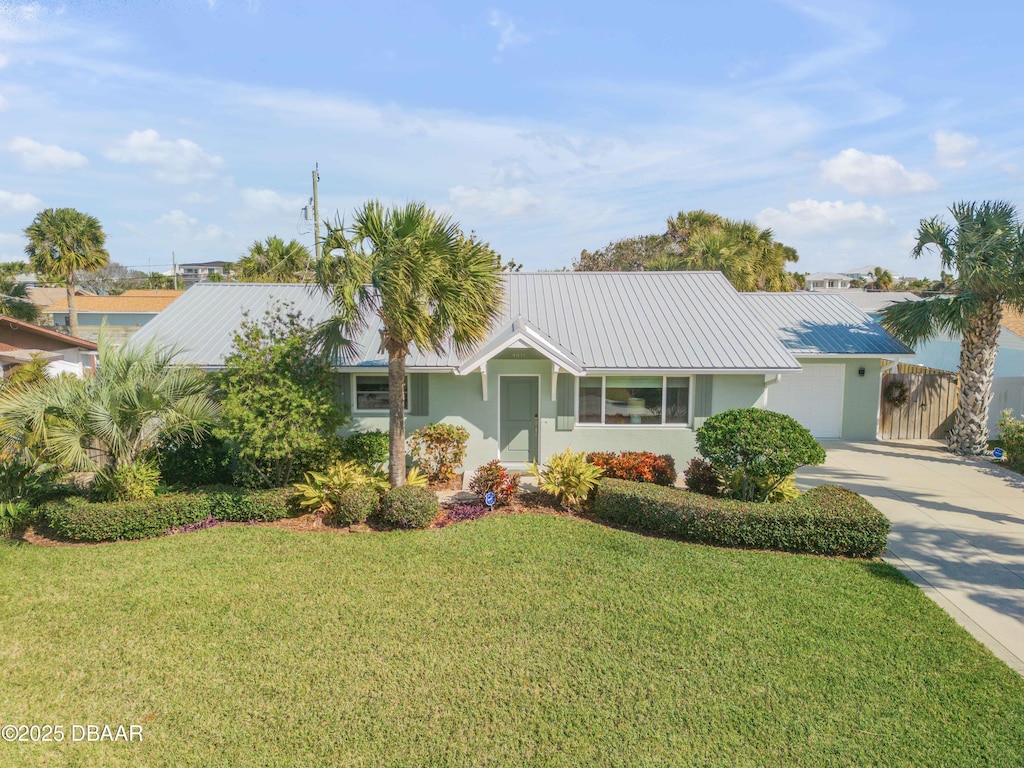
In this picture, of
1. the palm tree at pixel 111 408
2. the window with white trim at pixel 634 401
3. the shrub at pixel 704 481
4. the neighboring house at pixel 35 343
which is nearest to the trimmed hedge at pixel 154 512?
the palm tree at pixel 111 408

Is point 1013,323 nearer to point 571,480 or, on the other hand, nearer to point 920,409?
point 920,409

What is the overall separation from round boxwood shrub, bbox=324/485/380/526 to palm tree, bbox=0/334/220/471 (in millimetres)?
2606

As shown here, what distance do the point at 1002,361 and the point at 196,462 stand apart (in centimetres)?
2345

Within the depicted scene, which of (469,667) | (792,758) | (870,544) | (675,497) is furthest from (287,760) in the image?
(870,544)

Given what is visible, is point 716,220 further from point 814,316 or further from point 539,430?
point 539,430

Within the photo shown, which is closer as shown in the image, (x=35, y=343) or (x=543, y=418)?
(x=543, y=418)

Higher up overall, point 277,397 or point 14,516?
point 277,397

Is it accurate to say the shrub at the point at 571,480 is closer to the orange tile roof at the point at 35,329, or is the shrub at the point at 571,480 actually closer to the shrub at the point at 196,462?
the shrub at the point at 196,462

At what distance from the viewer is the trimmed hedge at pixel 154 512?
10.3 meters

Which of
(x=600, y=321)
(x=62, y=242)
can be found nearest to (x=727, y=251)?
(x=600, y=321)

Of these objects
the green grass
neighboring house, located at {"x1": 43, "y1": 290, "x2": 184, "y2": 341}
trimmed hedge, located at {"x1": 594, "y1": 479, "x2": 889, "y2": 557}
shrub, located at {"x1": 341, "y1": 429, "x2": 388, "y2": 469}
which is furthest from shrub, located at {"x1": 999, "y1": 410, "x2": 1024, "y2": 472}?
neighboring house, located at {"x1": 43, "y1": 290, "x2": 184, "y2": 341}

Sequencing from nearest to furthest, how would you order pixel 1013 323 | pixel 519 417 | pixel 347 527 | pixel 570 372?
pixel 347 527
pixel 570 372
pixel 519 417
pixel 1013 323

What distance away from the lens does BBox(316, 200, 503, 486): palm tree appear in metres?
10.3

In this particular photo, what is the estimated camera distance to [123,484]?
1090 cm
